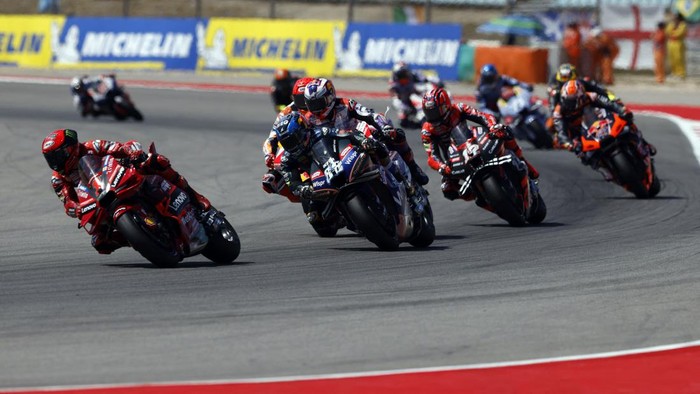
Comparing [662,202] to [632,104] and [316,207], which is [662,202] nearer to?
[316,207]

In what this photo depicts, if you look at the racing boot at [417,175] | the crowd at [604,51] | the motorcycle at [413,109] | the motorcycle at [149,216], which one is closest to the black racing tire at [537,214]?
the racing boot at [417,175]

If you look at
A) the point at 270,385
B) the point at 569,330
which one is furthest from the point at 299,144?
the point at 270,385

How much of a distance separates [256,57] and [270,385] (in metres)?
29.4

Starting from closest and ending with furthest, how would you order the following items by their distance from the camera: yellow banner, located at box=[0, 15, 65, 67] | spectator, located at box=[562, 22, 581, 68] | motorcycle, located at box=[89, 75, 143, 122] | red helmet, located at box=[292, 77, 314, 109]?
red helmet, located at box=[292, 77, 314, 109], motorcycle, located at box=[89, 75, 143, 122], spectator, located at box=[562, 22, 581, 68], yellow banner, located at box=[0, 15, 65, 67]

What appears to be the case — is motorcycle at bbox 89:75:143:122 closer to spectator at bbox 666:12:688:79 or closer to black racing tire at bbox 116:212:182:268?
spectator at bbox 666:12:688:79

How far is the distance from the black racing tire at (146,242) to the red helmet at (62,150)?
27.3 inches

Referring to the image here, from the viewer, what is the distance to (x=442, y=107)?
46.0 ft

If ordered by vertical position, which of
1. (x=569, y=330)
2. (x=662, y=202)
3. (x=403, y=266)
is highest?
(x=569, y=330)

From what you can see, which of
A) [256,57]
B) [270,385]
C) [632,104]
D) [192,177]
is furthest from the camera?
[256,57]

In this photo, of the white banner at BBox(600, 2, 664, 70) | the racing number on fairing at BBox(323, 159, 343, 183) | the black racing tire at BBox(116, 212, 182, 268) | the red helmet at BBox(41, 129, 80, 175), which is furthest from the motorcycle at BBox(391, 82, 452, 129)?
the red helmet at BBox(41, 129, 80, 175)

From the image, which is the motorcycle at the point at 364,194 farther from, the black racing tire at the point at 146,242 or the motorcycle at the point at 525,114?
the motorcycle at the point at 525,114

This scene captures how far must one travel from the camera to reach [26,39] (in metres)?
38.2

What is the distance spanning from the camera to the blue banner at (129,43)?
36750 mm

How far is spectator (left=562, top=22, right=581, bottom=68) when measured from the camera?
33000 millimetres
